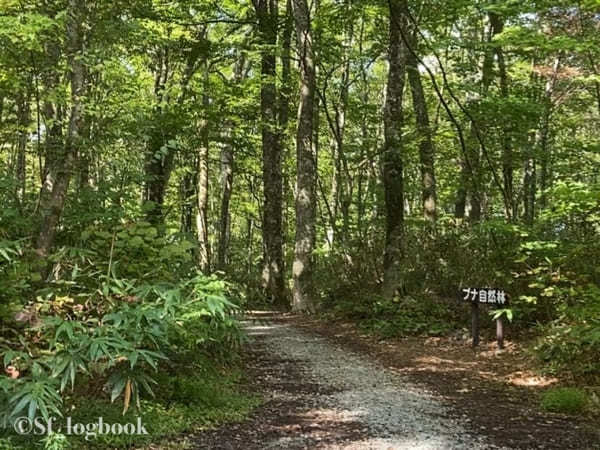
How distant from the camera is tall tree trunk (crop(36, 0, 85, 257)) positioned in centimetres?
547

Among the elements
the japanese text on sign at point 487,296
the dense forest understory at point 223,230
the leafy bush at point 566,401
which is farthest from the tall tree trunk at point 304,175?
the leafy bush at point 566,401

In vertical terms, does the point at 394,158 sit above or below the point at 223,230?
above

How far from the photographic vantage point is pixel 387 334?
32.2ft

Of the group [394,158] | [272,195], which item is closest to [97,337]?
[394,158]

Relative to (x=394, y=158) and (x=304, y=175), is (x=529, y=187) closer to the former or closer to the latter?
(x=394, y=158)

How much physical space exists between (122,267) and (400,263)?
6994 mm

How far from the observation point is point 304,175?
11984mm

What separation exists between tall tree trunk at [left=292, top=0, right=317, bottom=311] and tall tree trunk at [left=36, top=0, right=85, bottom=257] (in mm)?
6063

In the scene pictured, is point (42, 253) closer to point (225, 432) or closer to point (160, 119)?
point (225, 432)

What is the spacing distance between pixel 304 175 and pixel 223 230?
8.46 meters

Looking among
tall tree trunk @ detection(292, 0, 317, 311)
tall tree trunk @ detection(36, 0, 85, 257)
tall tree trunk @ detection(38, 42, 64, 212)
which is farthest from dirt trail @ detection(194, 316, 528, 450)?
tall tree trunk @ detection(292, 0, 317, 311)

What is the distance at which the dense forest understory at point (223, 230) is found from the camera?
13.5ft

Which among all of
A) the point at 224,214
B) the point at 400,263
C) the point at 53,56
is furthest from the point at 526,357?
the point at 224,214

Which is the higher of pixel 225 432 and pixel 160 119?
pixel 160 119
